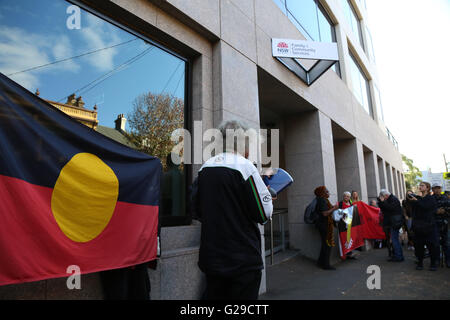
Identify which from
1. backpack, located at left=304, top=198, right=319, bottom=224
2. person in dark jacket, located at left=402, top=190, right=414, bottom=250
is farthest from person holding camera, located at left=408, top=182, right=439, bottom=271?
backpack, located at left=304, top=198, right=319, bottom=224

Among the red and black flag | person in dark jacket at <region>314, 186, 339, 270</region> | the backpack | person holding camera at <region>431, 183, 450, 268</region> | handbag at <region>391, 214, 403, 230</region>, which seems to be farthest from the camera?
the red and black flag

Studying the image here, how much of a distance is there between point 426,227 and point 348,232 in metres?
2.13

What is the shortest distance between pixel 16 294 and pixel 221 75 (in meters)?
4.02

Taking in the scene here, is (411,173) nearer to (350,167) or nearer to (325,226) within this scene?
(350,167)

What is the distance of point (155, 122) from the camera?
428 centimetres

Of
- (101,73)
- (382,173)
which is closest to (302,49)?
(101,73)

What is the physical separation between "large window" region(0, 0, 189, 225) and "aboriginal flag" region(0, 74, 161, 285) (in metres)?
0.95

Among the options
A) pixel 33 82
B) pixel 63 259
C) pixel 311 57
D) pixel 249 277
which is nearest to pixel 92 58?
pixel 33 82

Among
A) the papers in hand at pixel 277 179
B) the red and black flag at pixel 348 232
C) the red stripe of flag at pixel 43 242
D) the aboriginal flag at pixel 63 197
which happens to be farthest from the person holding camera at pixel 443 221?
the red stripe of flag at pixel 43 242

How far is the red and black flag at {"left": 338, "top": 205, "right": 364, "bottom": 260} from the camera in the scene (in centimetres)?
764

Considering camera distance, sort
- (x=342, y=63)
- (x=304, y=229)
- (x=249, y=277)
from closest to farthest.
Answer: (x=249, y=277) < (x=304, y=229) < (x=342, y=63)

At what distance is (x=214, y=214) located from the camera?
199 centimetres

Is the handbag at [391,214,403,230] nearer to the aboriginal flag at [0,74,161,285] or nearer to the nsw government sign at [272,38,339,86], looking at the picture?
the nsw government sign at [272,38,339,86]
